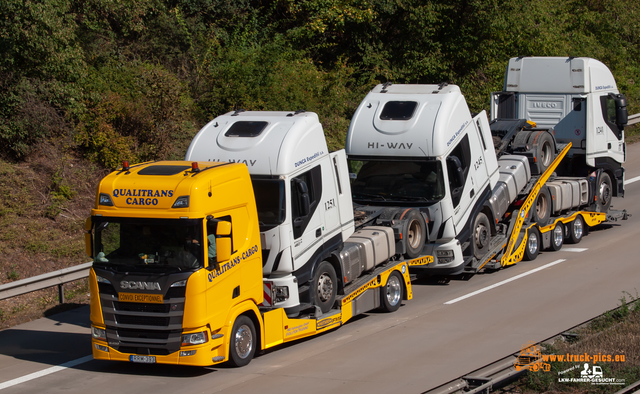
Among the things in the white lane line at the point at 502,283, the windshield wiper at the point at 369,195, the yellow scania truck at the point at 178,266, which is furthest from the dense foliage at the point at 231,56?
the white lane line at the point at 502,283

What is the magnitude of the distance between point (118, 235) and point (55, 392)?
207cm

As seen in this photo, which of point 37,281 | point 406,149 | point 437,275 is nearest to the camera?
point 37,281

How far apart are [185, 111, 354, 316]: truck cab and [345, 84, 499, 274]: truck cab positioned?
248 centimetres

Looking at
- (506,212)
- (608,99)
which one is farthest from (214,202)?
(608,99)

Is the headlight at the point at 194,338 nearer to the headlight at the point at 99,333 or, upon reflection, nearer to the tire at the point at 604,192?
the headlight at the point at 99,333

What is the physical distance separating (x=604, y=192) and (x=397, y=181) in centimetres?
750

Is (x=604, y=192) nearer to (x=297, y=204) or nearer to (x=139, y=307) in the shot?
(x=297, y=204)

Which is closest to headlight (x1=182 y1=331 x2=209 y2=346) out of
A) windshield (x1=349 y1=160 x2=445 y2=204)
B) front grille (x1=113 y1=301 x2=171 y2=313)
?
front grille (x1=113 y1=301 x2=171 y2=313)

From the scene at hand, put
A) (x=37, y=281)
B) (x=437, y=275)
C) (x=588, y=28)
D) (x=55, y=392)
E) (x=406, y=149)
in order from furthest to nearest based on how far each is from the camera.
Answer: (x=588, y=28) < (x=437, y=275) < (x=406, y=149) < (x=37, y=281) < (x=55, y=392)

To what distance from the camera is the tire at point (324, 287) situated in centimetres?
1096

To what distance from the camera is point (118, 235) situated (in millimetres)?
9141

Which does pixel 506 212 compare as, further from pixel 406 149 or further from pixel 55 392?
pixel 55 392

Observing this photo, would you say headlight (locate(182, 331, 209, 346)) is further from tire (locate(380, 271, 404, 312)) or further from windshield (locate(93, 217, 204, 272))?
tire (locate(380, 271, 404, 312))

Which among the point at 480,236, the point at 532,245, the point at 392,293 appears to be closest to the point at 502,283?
the point at 480,236
